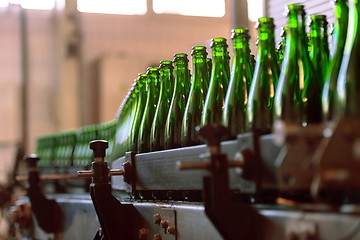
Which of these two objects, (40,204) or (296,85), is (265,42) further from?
(40,204)

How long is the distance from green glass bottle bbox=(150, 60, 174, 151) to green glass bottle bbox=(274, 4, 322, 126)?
0.61 meters

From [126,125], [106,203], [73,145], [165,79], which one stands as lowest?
[106,203]

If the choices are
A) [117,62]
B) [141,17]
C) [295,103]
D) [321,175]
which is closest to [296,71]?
[295,103]

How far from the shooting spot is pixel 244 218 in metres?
1.17

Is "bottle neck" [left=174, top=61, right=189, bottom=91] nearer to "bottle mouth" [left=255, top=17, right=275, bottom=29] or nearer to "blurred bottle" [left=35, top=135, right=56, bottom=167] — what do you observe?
"bottle mouth" [left=255, top=17, right=275, bottom=29]

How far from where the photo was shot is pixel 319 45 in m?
1.45

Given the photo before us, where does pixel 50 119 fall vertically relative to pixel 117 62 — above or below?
below

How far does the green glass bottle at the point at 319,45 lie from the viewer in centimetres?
143

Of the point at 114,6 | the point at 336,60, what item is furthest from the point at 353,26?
the point at 114,6

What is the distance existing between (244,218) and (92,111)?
18.7ft

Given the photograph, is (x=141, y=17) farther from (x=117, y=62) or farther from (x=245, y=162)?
(x=245, y=162)

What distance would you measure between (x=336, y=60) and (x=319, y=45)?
0.27 meters

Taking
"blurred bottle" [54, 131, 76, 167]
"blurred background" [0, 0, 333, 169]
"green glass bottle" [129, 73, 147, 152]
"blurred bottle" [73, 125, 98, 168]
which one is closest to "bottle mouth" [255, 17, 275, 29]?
"green glass bottle" [129, 73, 147, 152]

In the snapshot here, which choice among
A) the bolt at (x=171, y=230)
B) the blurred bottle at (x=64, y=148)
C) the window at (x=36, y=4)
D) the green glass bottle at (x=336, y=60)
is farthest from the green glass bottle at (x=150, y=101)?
the window at (x=36, y=4)
